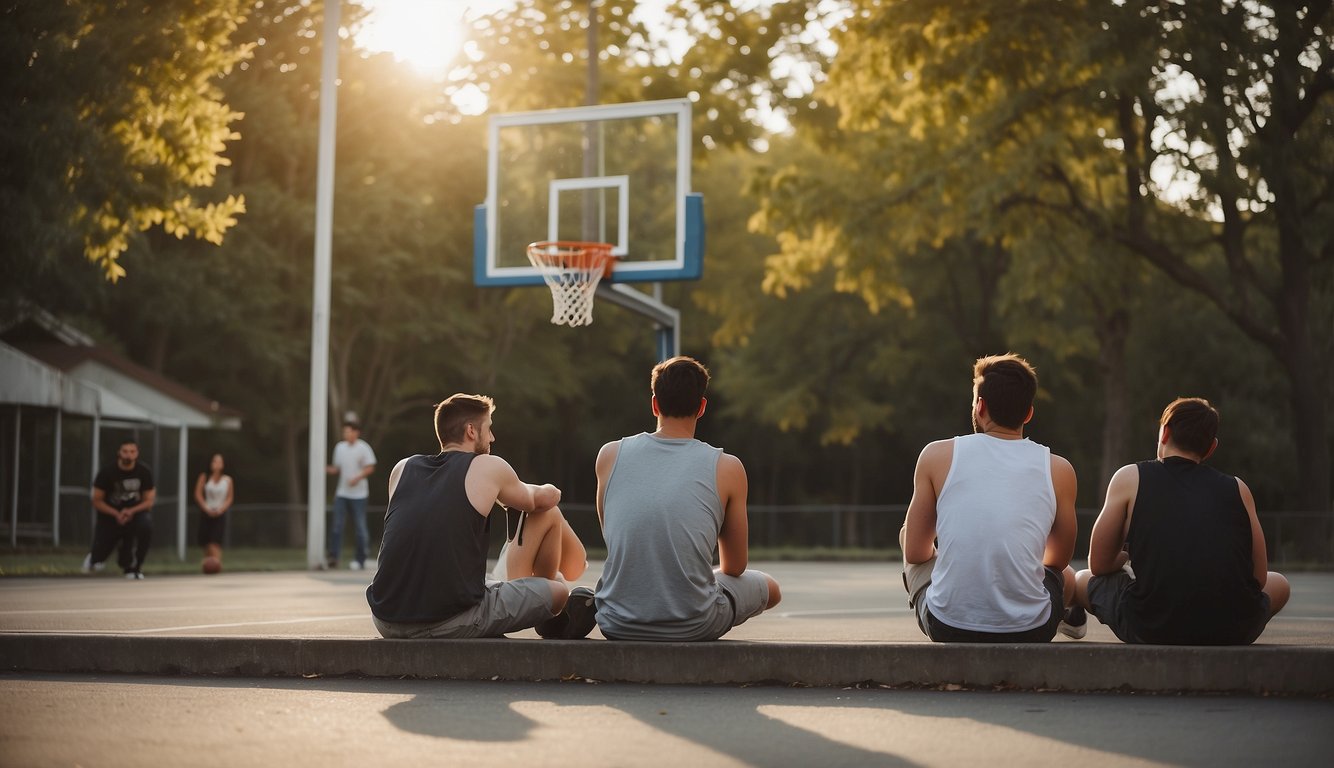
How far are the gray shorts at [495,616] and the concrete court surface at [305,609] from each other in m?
0.41

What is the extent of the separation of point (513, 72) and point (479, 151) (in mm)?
9353

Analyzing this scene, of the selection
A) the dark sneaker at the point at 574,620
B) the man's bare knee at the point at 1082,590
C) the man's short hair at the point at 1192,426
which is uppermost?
the man's short hair at the point at 1192,426

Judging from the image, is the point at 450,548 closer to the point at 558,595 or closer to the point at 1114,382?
the point at 558,595

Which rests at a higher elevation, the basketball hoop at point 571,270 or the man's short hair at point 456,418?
the basketball hoop at point 571,270

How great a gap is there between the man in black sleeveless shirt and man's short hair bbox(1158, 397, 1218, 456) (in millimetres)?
2815

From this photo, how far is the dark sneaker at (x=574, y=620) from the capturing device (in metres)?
7.52

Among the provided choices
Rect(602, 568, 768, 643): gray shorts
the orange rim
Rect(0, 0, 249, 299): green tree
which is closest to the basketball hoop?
the orange rim

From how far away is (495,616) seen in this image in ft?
24.3

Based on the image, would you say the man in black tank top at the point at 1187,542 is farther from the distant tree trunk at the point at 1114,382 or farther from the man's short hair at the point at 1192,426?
the distant tree trunk at the point at 1114,382

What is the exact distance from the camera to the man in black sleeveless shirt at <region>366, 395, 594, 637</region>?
721 centimetres

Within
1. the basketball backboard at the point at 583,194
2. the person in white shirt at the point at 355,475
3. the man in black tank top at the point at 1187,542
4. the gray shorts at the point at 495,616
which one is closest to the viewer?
the man in black tank top at the point at 1187,542

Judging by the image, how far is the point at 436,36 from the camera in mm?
33312

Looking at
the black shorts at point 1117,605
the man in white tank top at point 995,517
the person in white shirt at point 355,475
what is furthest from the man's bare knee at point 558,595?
the person in white shirt at point 355,475

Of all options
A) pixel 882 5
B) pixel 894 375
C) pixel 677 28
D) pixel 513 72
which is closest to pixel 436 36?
pixel 513 72
